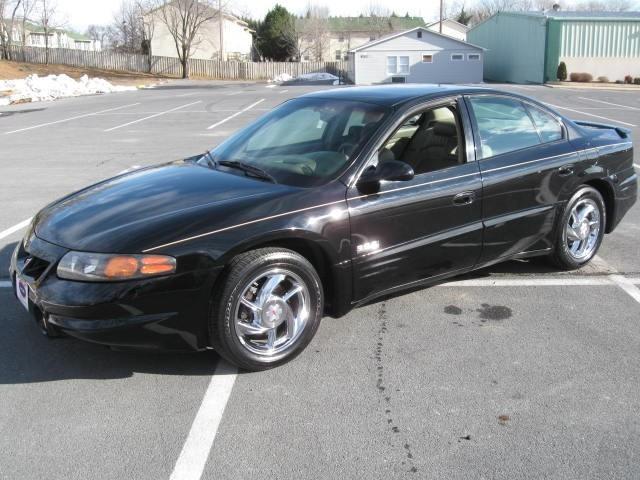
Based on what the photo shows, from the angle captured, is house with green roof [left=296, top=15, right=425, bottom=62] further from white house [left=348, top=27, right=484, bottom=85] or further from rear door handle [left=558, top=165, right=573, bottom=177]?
rear door handle [left=558, top=165, right=573, bottom=177]

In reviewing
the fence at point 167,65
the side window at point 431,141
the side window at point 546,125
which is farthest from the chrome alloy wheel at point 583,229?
the fence at point 167,65

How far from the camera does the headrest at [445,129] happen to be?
454cm

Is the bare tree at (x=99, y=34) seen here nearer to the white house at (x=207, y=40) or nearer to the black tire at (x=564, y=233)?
the white house at (x=207, y=40)

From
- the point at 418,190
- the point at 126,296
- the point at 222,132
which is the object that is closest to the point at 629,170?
the point at 418,190

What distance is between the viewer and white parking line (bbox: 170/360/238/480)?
2.82 metres

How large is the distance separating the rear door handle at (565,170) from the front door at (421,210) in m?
0.88

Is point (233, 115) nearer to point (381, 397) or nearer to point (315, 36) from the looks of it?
point (381, 397)

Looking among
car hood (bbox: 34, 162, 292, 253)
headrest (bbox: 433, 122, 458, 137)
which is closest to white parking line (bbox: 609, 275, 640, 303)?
headrest (bbox: 433, 122, 458, 137)

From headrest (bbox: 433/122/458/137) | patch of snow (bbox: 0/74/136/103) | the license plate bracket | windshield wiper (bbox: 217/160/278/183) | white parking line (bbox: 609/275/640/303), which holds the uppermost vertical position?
patch of snow (bbox: 0/74/136/103)

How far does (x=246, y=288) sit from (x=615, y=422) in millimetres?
1962

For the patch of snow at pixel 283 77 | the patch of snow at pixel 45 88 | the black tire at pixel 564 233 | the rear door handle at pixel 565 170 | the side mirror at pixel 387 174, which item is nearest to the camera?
the side mirror at pixel 387 174

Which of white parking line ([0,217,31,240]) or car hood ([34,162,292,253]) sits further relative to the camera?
white parking line ([0,217,31,240])

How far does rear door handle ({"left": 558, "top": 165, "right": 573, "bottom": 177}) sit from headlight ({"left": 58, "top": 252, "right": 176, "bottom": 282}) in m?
3.10

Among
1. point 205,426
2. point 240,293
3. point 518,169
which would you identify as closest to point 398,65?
point 518,169
